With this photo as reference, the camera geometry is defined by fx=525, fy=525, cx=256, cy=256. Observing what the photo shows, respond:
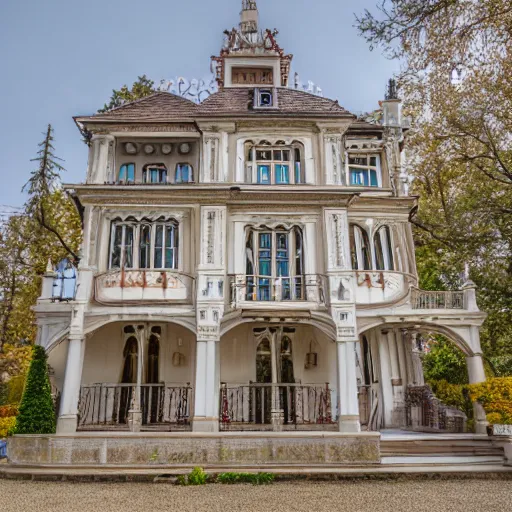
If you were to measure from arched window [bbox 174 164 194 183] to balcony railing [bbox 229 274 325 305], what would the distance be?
4661 millimetres

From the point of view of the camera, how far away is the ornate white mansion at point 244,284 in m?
16.4

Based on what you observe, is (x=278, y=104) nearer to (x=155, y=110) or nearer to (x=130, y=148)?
(x=155, y=110)

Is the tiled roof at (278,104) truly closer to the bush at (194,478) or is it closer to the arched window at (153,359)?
the arched window at (153,359)

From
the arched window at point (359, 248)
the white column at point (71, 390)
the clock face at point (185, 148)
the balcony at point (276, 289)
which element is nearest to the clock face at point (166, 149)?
the clock face at point (185, 148)

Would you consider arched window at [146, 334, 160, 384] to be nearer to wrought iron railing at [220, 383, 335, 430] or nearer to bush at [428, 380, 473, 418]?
wrought iron railing at [220, 383, 335, 430]

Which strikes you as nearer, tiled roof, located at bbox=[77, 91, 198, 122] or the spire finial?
tiled roof, located at bbox=[77, 91, 198, 122]

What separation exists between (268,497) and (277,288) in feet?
25.4

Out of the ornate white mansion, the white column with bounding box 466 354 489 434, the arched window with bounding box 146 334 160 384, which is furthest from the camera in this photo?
the arched window with bounding box 146 334 160 384

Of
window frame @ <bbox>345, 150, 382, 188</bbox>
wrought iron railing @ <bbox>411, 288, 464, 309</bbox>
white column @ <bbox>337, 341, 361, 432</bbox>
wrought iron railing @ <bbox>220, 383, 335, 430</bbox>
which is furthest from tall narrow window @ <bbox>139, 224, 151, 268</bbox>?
wrought iron railing @ <bbox>411, 288, 464, 309</bbox>

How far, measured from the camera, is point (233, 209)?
58.6ft

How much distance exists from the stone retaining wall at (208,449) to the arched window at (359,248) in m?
7.19

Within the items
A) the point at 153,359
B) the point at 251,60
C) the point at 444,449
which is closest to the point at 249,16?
the point at 251,60

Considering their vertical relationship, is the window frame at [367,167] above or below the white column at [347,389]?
above

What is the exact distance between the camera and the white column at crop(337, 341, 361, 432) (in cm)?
1538
